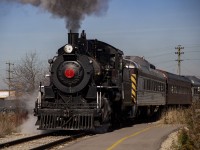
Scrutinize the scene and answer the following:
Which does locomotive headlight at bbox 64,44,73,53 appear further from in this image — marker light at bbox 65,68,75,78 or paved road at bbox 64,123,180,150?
paved road at bbox 64,123,180,150

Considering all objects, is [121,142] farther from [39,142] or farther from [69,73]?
[69,73]

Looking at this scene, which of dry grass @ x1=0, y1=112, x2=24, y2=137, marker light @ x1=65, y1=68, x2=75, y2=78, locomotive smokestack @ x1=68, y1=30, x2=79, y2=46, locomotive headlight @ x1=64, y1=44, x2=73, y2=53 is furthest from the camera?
dry grass @ x1=0, y1=112, x2=24, y2=137

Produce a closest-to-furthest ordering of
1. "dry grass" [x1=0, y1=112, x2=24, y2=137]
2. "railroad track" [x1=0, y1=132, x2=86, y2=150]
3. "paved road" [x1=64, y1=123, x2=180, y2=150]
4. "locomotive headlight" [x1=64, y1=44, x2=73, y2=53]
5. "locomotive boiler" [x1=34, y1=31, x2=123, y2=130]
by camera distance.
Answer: "paved road" [x1=64, y1=123, x2=180, y2=150]
"railroad track" [x1=0, y1=132, x2=86, y2=150]
"locomotive boiler" [x1=34, y1=31, x2=123, y2=130]
"locomotive headlight" [x1=64, y1=44, x2=73, y2=53]
"dry grass" [x1=0, y1=112, x2=24, y2=137]

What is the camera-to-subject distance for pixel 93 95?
16.7m

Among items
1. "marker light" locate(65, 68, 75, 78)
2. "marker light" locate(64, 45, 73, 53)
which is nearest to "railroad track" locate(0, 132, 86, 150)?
"marker light" locate(65, 68, 75, 78)

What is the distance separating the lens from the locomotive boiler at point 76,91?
16312 millimetres

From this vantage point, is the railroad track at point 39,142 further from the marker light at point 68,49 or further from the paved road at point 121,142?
the marker light at point 68,49

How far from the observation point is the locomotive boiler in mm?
16312

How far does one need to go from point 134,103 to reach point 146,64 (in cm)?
662

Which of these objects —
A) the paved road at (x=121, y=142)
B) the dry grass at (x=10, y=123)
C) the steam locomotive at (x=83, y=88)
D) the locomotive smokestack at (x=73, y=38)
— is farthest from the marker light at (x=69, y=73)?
the dry grass at (x=10, y=123)

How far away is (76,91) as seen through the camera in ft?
55.2

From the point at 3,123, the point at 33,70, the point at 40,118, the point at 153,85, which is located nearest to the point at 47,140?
the point at 40,118

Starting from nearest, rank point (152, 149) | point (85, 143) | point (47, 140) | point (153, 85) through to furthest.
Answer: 1. point (152, 149)
2. point (85, 143)
3. point (47, 140)
4. point (153, 85)

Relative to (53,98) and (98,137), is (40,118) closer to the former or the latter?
(53,98)
